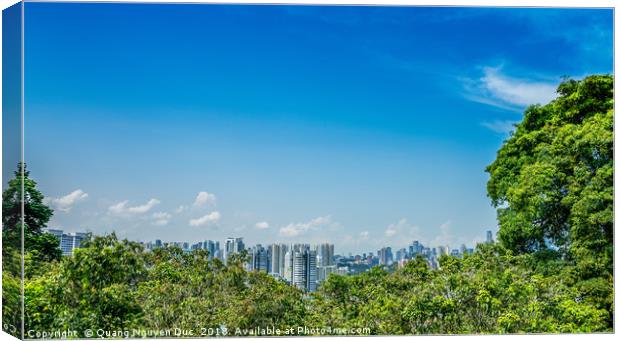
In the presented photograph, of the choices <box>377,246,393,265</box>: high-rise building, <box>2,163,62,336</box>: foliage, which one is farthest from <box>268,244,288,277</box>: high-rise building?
<box>2,163,62,336</box>: foliage

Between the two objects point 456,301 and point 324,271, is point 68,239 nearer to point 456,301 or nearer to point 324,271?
point 324,271

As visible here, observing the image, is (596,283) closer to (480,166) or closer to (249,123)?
(480,166)

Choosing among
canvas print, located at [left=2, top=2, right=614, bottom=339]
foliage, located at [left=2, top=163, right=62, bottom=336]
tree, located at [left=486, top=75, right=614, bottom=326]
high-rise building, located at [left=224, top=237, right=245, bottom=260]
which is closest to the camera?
foliage, located at [left=2, top=163, right=62, bottom=336]

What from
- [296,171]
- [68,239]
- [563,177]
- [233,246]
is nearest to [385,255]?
[296,171]

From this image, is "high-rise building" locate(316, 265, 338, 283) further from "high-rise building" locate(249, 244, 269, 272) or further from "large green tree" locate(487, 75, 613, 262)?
"large green tree" locate(487, 75, 613, 262)

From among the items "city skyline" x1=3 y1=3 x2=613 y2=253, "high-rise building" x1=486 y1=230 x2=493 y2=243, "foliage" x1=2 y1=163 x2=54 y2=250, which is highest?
"city skyline" x1=3 y1=3 x2=613 y2=253

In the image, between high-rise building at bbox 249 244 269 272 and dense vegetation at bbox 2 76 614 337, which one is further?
high-rise building at bbox 249 244 269 272

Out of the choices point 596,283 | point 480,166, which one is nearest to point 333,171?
point 480,166
